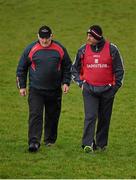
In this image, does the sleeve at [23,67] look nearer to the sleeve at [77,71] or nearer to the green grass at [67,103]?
the sleeve at [77,71]

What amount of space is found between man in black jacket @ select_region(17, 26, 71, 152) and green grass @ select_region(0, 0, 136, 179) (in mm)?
567

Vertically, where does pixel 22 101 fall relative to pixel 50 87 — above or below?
below

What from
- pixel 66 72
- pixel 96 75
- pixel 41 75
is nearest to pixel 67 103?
pixel 66 72

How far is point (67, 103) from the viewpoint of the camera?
1673 centimetres

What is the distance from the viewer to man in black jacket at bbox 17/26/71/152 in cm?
1071

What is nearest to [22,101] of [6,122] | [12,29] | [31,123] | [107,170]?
[6,122]

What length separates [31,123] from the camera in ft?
35.8

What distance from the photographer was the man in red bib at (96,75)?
10.5 metres

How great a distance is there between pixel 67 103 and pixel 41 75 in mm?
6011

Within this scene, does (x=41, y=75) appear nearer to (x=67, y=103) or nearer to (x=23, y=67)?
(x=23, y=67)

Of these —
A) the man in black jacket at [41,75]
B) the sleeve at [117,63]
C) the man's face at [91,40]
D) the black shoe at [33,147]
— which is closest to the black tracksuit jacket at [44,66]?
the man in black jacket at [41,75]

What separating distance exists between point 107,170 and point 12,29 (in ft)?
67.8

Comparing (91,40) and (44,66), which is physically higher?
(91,40)

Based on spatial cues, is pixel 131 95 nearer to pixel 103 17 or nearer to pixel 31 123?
pixel 31 123
